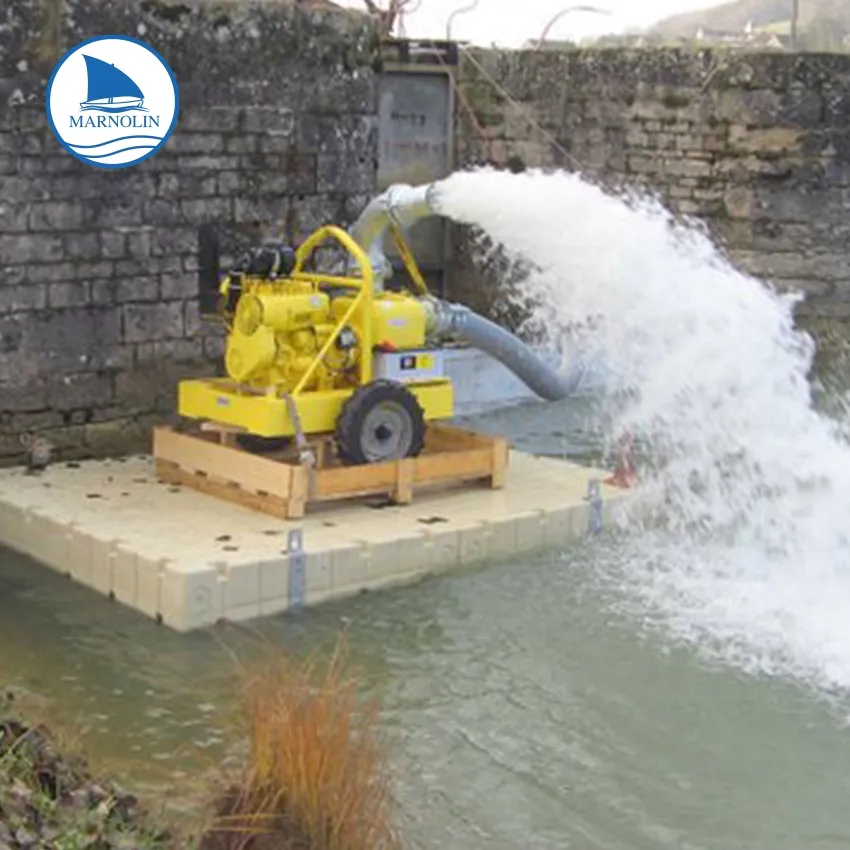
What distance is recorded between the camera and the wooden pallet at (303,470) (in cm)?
809

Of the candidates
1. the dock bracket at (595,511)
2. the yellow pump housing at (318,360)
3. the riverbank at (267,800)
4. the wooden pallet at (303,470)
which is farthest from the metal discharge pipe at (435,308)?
the riverbank at (267,800)

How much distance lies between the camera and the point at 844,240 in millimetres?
13961

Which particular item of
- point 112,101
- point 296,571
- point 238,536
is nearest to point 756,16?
point 112,101

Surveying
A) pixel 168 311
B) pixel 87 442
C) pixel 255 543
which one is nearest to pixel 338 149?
pixel 168 311

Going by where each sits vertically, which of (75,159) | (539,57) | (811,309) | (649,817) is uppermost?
(539,57)

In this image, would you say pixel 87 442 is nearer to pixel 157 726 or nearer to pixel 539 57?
pixel 157 726

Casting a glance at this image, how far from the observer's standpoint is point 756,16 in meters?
27.8

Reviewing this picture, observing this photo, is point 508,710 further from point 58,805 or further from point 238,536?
point 58,805

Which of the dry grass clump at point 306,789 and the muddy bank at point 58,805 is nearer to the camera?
the muddy bank at point 58,805

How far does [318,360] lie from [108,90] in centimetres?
218

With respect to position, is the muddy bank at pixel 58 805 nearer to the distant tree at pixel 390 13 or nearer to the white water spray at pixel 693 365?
the white water spray at pixel 693 365

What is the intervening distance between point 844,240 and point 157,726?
9.33m

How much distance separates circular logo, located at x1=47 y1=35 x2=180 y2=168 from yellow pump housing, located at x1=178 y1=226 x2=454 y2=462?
1349 millimetres

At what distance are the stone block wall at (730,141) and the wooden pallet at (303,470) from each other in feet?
19.1
